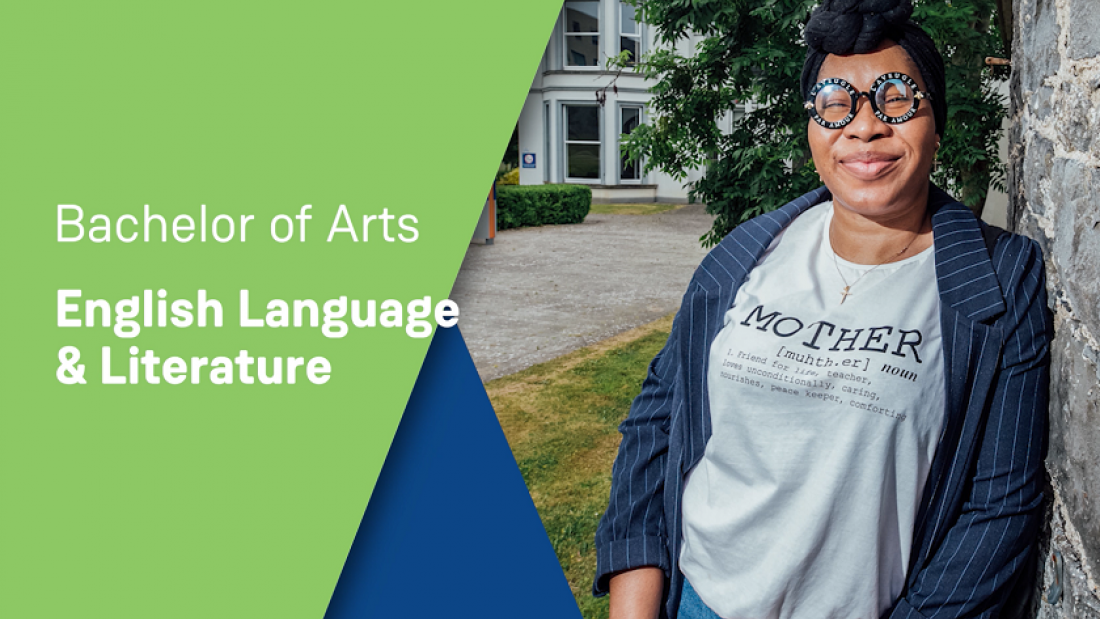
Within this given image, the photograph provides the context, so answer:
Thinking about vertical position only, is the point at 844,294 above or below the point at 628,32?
below

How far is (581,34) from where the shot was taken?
2170 cm

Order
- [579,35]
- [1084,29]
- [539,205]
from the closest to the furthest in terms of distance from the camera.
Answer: [1084,29]
[539,205]
[579,35]

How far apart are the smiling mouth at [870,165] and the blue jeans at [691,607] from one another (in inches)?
30.6

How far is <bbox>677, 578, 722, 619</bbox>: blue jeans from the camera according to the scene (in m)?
1.59

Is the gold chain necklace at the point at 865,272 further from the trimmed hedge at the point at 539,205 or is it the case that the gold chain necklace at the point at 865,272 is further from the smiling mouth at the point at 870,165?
the trimmed hedge at the point at 539,205

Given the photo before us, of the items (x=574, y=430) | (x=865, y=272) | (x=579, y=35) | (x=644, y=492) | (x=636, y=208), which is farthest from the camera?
(x=579, y=35)

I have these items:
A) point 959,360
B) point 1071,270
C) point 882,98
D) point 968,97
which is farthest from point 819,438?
point 968,97

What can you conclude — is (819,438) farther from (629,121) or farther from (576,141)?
(629,121)

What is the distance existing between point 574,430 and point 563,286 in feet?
17.4

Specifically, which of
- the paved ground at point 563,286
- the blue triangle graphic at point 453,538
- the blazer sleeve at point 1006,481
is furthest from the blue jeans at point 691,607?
the paved ground at point 563,286

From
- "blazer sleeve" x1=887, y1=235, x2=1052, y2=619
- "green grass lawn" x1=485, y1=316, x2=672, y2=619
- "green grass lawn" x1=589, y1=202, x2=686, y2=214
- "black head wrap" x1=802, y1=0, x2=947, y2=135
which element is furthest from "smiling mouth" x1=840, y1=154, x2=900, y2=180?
"green grass lawn" x1=589, y1=202, x2=686, y2=214

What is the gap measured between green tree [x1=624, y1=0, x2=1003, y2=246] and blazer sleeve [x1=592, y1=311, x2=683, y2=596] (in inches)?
107

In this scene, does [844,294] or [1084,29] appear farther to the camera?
[844,294]

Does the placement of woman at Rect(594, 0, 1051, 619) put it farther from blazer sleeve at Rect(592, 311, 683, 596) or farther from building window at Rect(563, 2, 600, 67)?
building window at Rect(563, 2, 600, 67)
